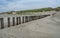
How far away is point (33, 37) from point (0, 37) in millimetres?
1726

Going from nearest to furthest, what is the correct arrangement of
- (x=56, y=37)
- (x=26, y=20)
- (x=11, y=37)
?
(x=11, y=37)
(x=56, y=37)
(x=26, y=20)

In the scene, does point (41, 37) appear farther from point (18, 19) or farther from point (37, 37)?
point (18, 19)

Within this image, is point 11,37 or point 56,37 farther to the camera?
point 56,37

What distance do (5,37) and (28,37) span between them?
47.6 inches

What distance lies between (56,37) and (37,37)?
1.05 meters

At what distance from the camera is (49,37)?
7.26 metres

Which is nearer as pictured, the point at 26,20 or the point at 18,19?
the point at 18,19

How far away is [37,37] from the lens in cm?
713

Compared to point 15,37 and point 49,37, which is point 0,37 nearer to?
point 15,37

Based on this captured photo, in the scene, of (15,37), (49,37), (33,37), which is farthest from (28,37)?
(49,37)

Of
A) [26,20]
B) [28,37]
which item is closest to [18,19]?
[26,20]

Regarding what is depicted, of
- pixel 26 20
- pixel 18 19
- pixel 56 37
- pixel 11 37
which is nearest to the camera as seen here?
pixel 11 37

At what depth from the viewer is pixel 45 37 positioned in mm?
7230

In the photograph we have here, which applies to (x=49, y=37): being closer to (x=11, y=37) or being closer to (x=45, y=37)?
(x=45, y=37)
